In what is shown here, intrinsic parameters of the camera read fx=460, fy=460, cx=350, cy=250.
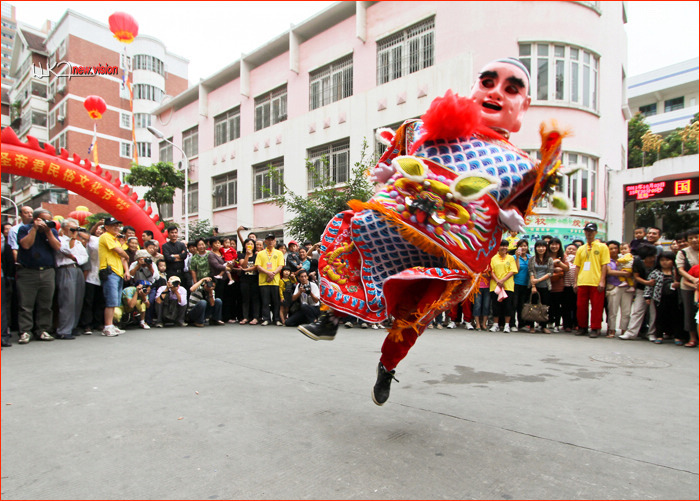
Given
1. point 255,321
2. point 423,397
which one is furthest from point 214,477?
point 255,321

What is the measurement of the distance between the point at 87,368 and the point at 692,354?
6.26m

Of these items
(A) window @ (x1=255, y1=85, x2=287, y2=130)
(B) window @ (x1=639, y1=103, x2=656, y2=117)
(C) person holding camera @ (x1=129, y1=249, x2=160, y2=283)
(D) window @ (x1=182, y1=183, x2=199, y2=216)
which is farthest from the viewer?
(B) window @ (x1=639, y1=103, x2=656, y2=117)

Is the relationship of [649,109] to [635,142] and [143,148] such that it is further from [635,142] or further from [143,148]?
[143,148]

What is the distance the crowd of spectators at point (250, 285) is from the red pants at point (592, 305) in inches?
0.6

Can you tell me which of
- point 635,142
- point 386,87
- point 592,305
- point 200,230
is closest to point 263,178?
point 200,230

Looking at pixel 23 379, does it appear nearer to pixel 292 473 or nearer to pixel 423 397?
pixel 292 473

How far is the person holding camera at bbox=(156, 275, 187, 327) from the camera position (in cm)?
725

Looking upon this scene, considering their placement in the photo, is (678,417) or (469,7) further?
(469,7)

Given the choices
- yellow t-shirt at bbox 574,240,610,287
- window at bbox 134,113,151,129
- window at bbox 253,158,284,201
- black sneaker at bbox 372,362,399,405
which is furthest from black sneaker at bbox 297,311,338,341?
window at bbox 134,113,151,129

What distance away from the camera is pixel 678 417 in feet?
9.29

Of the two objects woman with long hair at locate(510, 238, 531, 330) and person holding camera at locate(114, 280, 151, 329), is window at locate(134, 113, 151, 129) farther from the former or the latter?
woman with long hair at locate(510, 238, 531, 330)

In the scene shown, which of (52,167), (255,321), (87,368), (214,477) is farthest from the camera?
(52,167)

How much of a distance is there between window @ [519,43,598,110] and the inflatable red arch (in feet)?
35.5

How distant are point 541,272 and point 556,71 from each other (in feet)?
26.4
